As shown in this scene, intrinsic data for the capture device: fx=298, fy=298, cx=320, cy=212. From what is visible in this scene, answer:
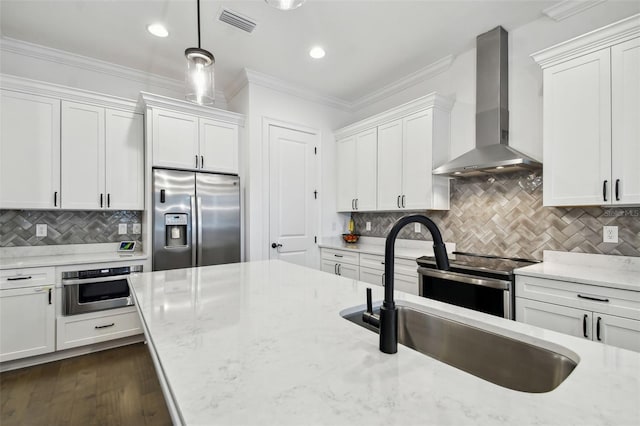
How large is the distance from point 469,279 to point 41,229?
4033 millimetres

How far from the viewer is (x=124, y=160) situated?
316 centimetres

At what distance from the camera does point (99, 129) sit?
3035mm

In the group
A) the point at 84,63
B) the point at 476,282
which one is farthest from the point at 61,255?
the point at 476,282

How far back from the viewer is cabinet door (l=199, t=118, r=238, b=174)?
Answer: 3.41m

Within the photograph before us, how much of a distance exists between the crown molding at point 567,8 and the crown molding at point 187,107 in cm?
309

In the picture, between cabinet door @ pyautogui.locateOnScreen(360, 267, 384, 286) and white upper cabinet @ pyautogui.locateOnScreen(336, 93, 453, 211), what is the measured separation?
29.8 inches

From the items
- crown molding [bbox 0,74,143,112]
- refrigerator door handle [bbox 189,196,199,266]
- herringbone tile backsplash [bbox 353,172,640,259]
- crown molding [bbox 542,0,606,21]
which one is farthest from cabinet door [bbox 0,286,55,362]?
crown molding [bbox 542,0,606,21]

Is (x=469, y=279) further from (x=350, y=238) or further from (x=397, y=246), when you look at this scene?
(x=350, y=238)

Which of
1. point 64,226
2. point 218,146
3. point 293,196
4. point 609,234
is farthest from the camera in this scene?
point 293,196

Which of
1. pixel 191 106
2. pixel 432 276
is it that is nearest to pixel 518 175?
pixel 432 276

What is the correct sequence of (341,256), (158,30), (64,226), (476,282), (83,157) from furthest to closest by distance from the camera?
1. (341,256)
2. (64,226)
3. (83,157)
4. (158,30)
5. (476,282)

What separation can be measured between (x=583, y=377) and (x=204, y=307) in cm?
119

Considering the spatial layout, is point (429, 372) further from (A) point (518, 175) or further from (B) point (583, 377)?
(A) point (518, 175)

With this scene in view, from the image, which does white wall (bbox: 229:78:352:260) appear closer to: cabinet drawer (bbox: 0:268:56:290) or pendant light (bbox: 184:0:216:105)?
pendant light (bbox: 184:0:216:105)
